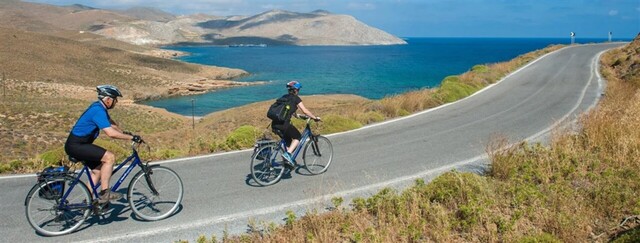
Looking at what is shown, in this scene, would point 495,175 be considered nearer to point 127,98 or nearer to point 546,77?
point 546,77

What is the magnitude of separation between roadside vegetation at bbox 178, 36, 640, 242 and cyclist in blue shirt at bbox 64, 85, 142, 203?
1.84m

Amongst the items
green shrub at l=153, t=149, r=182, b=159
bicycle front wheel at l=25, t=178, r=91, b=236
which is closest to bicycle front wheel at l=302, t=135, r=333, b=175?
green shrub at l=153, t=149, r=182, b=159

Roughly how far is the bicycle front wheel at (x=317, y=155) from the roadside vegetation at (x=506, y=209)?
232 cm

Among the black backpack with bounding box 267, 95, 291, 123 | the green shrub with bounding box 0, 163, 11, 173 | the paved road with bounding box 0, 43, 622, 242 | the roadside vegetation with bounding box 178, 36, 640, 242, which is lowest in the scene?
the green shrub with bounding box 0, 163, 11, 173

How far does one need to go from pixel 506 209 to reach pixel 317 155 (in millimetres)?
4206

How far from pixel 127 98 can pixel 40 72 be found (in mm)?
15168

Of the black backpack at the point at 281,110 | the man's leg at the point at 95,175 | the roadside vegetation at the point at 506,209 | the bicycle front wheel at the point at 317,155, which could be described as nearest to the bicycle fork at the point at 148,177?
the man's leg at the point at 95,175

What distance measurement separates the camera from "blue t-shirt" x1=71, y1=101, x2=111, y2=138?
6613mm

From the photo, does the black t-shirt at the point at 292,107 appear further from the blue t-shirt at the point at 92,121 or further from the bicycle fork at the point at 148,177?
the blue t-shirt at the point at 92,121

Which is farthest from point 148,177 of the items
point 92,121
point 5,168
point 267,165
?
point 5,168

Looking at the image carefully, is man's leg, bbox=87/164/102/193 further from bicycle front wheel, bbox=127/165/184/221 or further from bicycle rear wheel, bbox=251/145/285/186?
bicycle rear wheel, bbox=251/145/285/186

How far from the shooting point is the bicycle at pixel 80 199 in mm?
6621

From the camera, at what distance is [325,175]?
971 centimetres

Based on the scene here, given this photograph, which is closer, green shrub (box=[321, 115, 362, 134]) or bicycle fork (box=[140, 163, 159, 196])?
bicycle fork (box=[140, 163, 159, 196])
